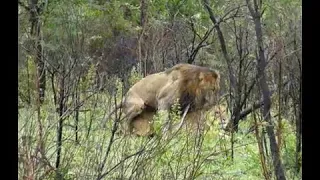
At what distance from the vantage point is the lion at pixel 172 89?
8.13m

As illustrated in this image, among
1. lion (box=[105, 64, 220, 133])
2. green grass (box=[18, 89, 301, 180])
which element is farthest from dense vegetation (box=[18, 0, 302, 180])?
lion (box=[105, 64, 220, 133])

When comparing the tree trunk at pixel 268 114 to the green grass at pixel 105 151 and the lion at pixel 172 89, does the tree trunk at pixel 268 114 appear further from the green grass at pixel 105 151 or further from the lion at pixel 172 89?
the lion at pixel 172 89

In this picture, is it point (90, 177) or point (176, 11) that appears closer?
point (90, 177)

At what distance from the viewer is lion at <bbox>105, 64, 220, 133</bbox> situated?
813 cm

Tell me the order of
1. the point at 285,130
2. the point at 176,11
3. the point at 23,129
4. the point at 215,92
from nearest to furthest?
the point at 23,129
the point at 285,130
the point at 215,92
the point at 176,11

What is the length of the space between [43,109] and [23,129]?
45 centimetres

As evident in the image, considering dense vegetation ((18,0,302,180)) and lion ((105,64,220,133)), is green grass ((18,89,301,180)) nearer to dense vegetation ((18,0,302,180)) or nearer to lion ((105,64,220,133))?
dense vegetation ((18,0,302,180))

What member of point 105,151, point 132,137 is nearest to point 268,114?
point 132,137

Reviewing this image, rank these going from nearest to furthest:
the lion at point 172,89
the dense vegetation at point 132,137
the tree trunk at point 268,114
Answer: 1. the dense vegetation at point 132,137
2. the tree trunk at point 268,114
3. the lion at point 172,89

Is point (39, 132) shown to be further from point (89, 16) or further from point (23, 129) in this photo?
point (89, 16)

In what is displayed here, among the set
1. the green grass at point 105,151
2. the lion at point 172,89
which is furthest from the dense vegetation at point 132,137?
the lion at point 172,89

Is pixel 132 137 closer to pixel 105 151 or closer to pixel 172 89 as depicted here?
pixel 105 151
